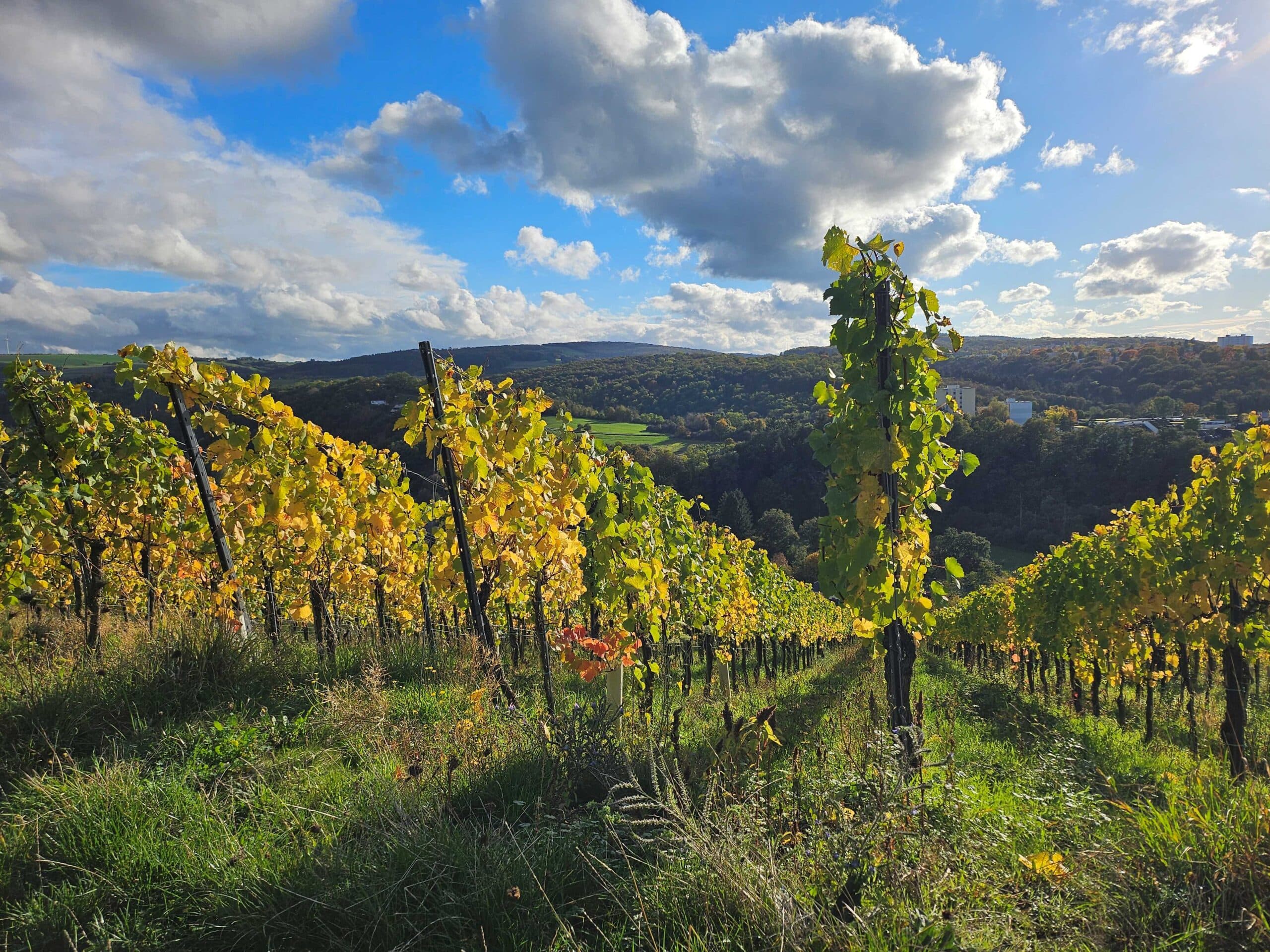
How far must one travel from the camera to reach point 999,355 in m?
117

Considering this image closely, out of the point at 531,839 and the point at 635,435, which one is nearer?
the point at 531,839

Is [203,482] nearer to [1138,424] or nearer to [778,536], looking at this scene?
[778,536]

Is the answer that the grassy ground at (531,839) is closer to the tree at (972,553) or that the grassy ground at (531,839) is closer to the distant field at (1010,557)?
the tree at (972,553)

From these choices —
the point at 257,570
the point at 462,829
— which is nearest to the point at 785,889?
the point at 462,829

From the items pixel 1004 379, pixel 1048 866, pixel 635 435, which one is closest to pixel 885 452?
pixel 1048 866

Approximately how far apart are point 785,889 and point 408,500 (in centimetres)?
490

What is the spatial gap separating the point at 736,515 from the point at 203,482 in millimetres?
58246

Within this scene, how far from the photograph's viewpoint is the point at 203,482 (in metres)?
5.02

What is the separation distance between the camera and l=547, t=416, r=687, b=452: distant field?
224 ft

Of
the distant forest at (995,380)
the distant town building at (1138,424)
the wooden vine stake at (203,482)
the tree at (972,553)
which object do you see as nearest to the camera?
the wooden vine stake at (203,482)

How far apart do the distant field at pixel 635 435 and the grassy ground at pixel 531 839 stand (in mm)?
59832

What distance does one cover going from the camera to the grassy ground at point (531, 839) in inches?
79.4

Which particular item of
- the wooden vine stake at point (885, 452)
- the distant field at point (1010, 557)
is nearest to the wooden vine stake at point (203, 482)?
the wooden vine stake at point (885, 452)

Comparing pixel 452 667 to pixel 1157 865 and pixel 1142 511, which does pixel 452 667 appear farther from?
pixel 1142 511
